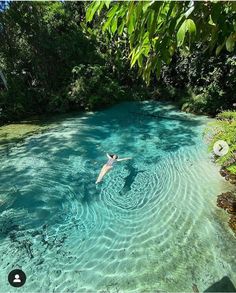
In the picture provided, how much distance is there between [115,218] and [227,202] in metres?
2.35

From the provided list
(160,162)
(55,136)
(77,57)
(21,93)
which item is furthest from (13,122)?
(160,162)

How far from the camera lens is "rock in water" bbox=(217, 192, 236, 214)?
19.7 feet

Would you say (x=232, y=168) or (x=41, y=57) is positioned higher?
(x=41, y=57)

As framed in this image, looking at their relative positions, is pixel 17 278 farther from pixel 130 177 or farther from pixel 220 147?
pixel 220 147

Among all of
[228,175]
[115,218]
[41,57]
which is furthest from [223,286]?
[41,57]

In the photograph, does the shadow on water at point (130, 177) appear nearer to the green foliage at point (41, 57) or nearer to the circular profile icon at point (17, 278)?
the circular profile icon at point (17, 278)

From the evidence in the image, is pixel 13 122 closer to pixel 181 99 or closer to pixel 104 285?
pixel 181 99

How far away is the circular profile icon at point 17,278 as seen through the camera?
4734 millimetres

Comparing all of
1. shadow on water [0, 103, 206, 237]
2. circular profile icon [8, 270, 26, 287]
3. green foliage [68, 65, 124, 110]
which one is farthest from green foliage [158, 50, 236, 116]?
circular profile icon [8, 270, 26, 287]

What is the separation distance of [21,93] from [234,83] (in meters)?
10.6

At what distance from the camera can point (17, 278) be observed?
4.82 meters

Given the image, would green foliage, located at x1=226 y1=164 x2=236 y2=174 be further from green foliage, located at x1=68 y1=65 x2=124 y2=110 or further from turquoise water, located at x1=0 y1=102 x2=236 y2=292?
green foliage, located at x1=68 y1=65 x2=124 y2=110

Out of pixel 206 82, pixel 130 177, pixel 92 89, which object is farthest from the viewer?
pixel 92 89

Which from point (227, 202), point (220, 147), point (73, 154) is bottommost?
point (73, 154)
